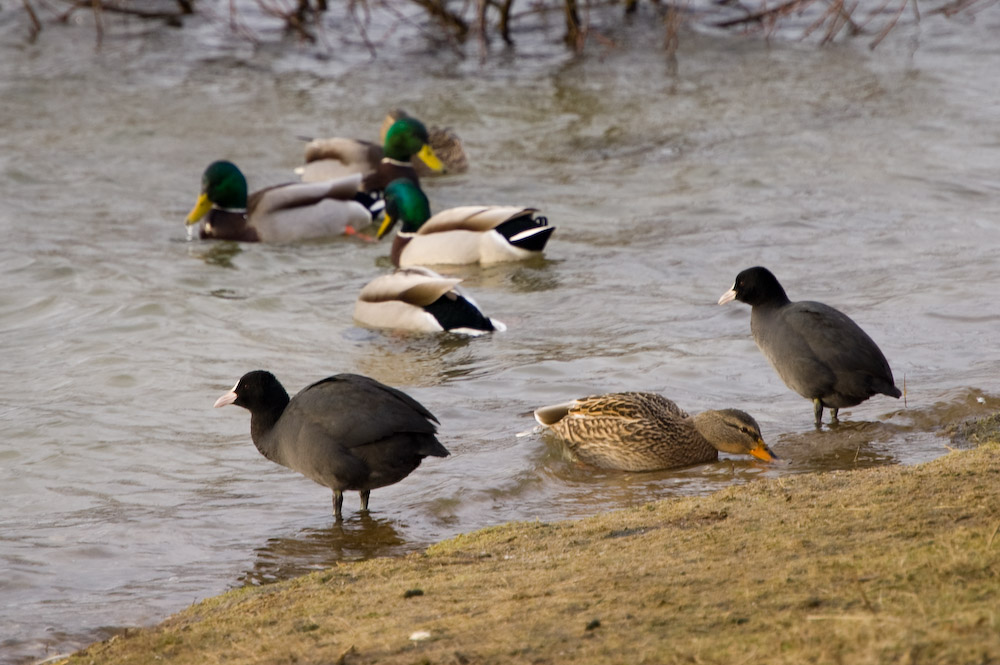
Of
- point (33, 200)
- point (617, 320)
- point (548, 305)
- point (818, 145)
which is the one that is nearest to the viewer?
point (617, 320)

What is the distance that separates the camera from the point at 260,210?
13867 mm

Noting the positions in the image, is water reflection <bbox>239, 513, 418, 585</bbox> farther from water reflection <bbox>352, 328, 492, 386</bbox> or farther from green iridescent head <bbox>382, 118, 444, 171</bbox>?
green iridescent head <bbox>382, 118, 444, 171</bbox>

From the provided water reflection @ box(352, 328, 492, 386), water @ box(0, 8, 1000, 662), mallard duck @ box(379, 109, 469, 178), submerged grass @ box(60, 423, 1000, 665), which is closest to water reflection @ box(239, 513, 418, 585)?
water @ box(0, 8, 1000, 662)

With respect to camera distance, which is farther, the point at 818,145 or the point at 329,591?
the point at 818,145

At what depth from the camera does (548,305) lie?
10992 mm

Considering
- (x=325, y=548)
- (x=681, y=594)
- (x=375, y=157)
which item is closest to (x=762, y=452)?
(x=325, y=548)

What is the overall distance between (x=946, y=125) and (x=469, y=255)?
7.23 m

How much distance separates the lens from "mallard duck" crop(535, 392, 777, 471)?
669 cm

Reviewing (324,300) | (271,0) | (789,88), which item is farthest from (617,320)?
(271,0)

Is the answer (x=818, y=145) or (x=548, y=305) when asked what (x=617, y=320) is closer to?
(x=548, y=305)

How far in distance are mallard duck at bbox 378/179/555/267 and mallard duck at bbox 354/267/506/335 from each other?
1.96m

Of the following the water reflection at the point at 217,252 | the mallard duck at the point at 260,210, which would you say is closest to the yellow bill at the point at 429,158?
the mallard duck at the point at 260,210

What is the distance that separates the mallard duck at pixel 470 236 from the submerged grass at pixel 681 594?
7.39 meters

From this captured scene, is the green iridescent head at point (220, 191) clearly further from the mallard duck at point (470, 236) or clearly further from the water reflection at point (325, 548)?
the water reflection at point (325, 548)
